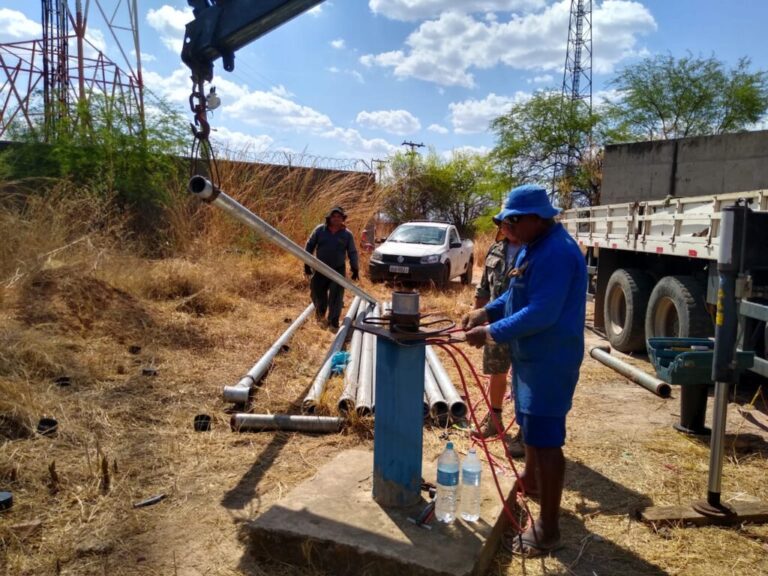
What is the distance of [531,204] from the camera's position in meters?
2.86

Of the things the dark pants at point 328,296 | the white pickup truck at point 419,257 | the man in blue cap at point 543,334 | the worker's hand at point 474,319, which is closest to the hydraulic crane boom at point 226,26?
the man in blue cap at point 543,334

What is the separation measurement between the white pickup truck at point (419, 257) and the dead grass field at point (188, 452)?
444 cm

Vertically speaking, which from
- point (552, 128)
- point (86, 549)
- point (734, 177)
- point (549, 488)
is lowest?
point (86, 549)

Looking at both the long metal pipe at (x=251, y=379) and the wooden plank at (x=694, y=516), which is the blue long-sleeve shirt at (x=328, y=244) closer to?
the long metal pipe at (x=251, y=379)

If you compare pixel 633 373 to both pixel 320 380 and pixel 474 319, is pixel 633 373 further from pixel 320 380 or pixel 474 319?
pixel 474 319

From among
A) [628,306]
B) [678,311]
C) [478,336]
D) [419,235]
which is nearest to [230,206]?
[478,336]

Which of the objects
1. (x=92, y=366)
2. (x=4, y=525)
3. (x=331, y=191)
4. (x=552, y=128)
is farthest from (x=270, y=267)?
(x=552, y=128)

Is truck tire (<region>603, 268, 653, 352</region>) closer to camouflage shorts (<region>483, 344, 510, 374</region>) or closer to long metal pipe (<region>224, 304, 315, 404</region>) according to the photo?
camouflage shorts (<region>483, 344, 510, 374</region>)

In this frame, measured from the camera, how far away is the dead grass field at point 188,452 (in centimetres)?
293

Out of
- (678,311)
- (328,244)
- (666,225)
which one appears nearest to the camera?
(678,311)

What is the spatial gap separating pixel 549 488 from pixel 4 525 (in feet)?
9.03

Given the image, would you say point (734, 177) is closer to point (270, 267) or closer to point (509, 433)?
point (509, 433)

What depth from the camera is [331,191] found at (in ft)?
48.0

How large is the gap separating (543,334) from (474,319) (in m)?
0.54
